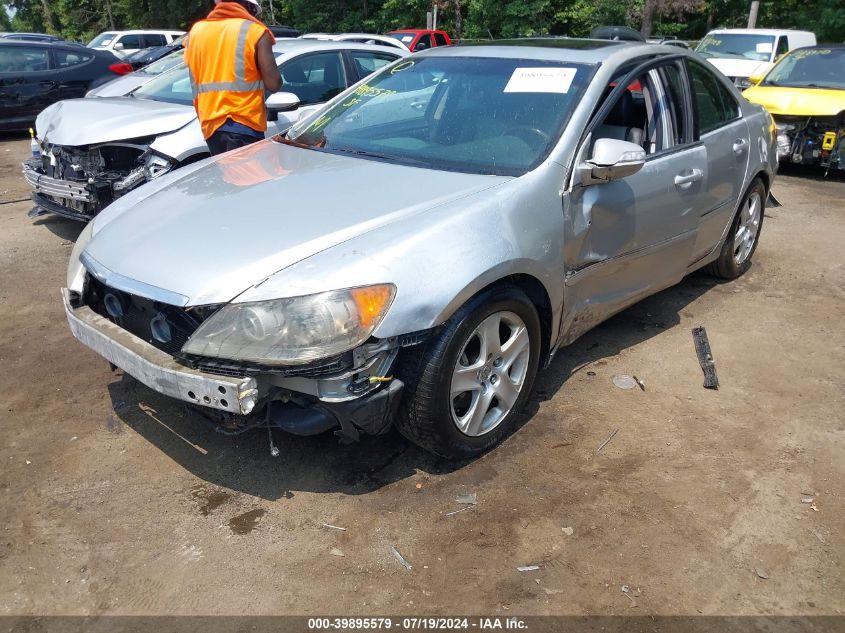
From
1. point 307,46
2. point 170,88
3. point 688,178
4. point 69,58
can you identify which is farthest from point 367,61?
Answer: point 69,58

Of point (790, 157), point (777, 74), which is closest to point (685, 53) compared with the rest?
point (790, 157)

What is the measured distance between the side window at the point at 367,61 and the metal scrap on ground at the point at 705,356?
4.22 m

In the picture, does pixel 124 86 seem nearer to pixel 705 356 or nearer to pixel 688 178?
pixel 688 178

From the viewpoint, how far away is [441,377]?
9.28 feet

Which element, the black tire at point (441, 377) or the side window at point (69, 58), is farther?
the side window at point (69, 58)

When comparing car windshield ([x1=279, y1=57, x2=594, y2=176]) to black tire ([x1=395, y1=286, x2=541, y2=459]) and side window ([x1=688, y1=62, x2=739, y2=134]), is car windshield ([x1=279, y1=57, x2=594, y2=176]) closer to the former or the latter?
black tire ([x1=395, y1=286, x2=541, y2=459])

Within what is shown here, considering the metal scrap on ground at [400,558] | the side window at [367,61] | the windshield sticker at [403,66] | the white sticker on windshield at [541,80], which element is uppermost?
the windshield sticker at [403,66]

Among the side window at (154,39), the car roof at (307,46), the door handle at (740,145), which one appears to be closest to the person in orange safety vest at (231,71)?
the car roof at (307,46)

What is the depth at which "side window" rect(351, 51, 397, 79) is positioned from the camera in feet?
23.5

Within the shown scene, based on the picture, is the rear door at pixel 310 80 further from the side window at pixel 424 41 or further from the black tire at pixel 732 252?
the side window at pixel 424 41

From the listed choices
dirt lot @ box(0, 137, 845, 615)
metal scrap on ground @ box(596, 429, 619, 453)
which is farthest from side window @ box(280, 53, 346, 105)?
metal scrap on ground @ box(596, 429, 619, 453)

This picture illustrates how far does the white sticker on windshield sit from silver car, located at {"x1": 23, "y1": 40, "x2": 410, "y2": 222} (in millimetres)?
2253

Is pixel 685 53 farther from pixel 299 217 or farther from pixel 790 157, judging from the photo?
pixel 790 157

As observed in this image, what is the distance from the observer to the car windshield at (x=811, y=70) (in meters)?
9.31
